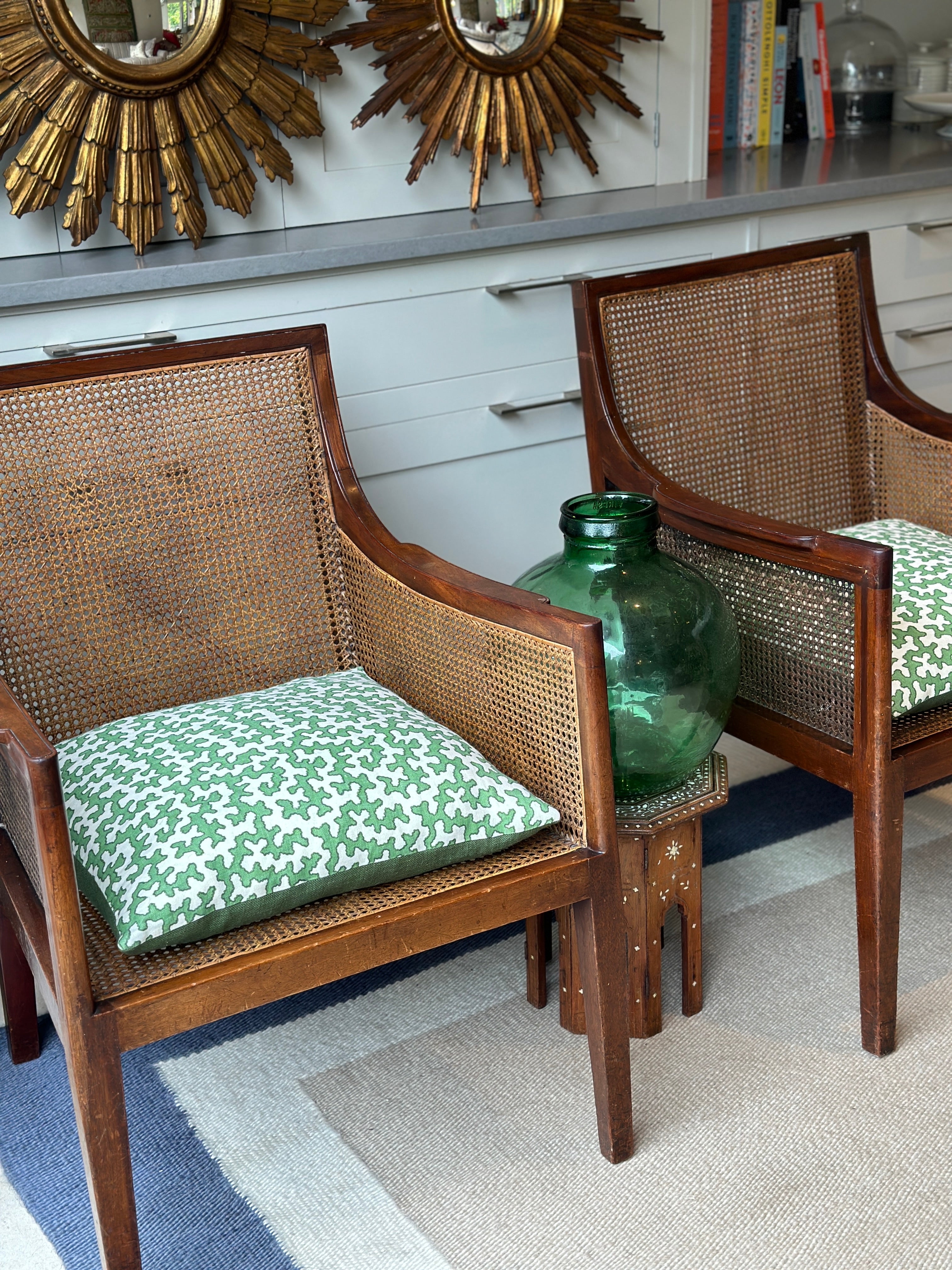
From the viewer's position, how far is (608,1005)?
4.25ft

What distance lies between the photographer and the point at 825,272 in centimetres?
200

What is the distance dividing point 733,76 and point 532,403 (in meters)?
1.23

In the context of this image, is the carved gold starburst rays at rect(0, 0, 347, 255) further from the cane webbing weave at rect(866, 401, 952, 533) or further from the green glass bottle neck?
the cane webbing weave at rect(866, 401, 952, 533)

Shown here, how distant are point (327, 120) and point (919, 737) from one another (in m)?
1.36

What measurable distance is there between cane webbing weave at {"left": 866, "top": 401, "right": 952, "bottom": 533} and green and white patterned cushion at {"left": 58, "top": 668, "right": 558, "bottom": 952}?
3.08 ft

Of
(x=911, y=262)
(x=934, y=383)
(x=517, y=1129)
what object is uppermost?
(x=911, y=262)

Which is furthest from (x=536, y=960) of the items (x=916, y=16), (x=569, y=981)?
(x=916, y=16)

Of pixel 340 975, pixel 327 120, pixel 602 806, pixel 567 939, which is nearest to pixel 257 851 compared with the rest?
pixel 340 975

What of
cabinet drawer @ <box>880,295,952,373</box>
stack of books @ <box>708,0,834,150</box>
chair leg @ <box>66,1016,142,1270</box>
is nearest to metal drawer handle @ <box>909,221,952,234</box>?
cabinet drawer @ <box>880,295,952,373</box>

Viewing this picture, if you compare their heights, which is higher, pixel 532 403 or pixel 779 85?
pixel 779 85

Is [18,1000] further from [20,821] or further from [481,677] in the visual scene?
[481,677]

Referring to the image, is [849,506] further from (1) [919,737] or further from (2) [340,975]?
(2) [340,975]

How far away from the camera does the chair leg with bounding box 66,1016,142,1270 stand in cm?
107

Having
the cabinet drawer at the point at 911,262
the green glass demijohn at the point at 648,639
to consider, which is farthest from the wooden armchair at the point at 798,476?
the cabinet drawer at the point at 911,262
